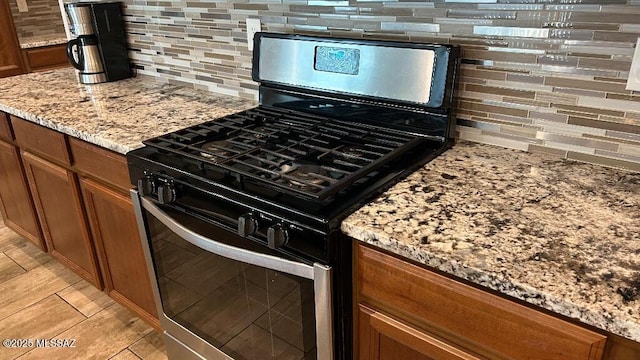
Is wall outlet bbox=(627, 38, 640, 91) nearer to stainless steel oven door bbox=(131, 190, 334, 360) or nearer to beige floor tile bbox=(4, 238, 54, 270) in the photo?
stainless steel oven door bbox=(131, 190, 334, 360)

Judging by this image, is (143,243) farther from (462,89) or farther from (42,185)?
(462,89)

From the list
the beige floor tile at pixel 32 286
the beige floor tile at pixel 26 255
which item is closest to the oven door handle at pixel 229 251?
the beige floor tile at pixel 32 286

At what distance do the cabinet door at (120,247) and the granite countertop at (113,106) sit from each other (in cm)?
22

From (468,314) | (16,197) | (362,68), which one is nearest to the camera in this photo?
(468,314)

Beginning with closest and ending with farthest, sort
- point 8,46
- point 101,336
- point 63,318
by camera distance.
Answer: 1. point 101,336
2. point 63,318
3. point 8,46

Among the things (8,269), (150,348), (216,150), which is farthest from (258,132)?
(8,269)

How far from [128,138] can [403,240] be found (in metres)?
1.00

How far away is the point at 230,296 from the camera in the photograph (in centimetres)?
138

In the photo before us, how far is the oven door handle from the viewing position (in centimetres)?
112

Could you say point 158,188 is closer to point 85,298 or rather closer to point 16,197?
point 85,298

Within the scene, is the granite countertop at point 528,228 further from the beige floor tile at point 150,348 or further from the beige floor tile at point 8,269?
the beige floor tile at point 8,269

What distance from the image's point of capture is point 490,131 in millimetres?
1396

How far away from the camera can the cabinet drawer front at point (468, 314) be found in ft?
2.73

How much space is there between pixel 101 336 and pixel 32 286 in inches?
23.4
